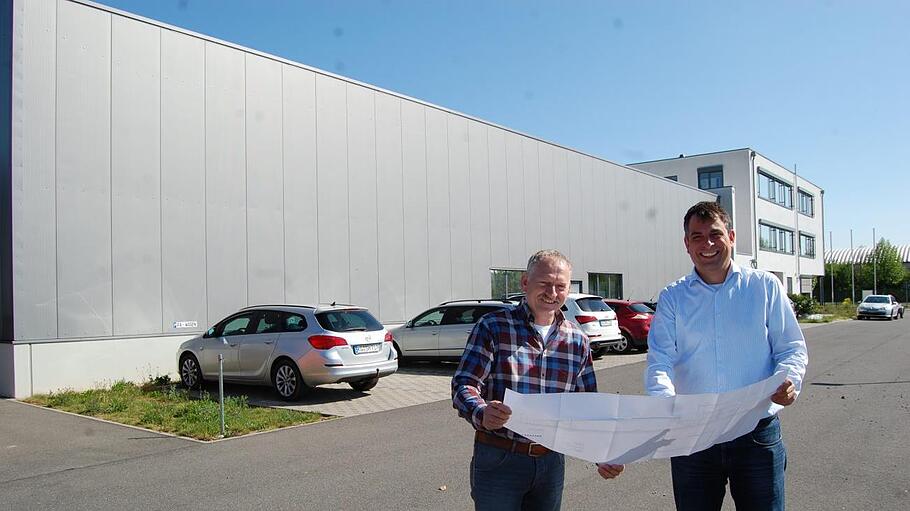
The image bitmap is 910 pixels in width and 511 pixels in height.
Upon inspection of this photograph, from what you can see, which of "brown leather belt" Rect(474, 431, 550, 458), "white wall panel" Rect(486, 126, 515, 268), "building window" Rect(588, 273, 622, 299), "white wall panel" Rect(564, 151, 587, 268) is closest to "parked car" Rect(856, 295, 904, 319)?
"building window" Rect(588, 273, 622, 299)

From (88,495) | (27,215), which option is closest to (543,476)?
(88,495)

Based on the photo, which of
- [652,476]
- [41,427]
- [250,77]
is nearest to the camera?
[652,476]

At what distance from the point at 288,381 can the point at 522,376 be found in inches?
374

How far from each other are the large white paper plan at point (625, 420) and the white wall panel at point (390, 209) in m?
17.0

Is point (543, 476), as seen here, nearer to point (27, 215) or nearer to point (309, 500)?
point (309, 500)

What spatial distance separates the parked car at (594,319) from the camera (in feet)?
57.5

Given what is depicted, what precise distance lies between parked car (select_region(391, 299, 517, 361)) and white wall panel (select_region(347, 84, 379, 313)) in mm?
2352

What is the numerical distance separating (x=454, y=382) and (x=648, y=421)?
824 millimetres

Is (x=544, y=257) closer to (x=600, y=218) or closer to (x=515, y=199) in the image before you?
(x=515, y=199)

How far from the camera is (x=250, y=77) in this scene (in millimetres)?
16859

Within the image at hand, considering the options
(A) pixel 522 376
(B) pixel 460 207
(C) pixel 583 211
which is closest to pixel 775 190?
(C) pixel 583 211

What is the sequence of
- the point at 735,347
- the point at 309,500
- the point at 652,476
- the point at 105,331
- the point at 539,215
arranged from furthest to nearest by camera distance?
the point at 539,215, the point at 105,331, the point at 652,476, the point at 309,500, the point at 735,347

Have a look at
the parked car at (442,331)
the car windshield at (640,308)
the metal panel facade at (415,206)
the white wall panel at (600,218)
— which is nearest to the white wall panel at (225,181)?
the parked car at (442,331)

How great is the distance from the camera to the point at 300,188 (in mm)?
17703
